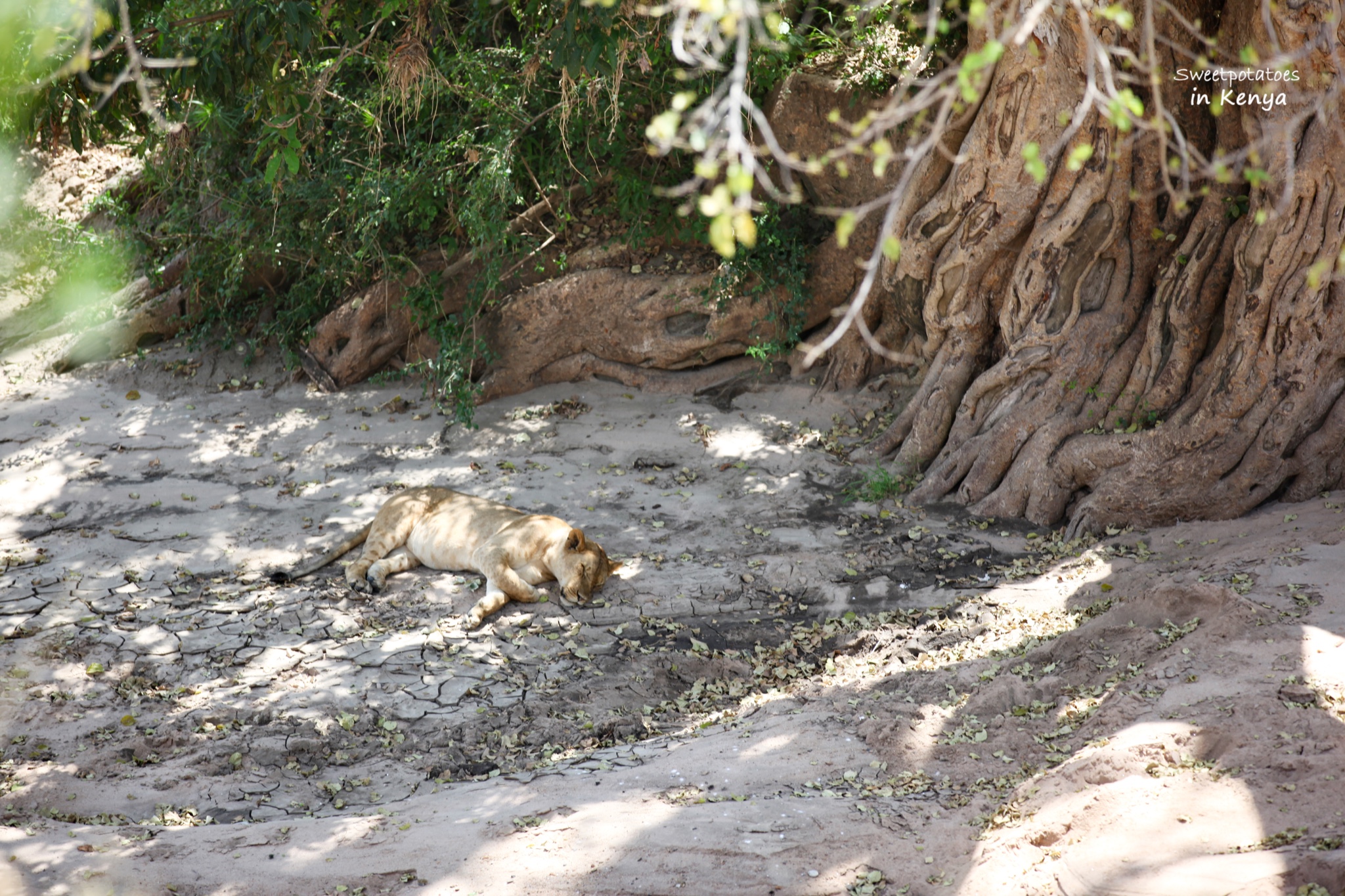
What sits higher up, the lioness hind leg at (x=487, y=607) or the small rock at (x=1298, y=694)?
the small rock at (x=1298, y=694)

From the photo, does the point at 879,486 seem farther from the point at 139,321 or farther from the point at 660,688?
the point at 139,321

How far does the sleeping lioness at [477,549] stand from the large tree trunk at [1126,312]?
10.1 ft

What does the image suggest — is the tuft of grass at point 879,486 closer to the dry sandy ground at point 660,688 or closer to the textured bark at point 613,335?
the dry sandy ground at point 660,688

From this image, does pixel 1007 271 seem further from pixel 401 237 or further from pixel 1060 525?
pixel 401 237

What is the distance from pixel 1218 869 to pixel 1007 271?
18.5 feet

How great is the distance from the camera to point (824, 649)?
6.19m

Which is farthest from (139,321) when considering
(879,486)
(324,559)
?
(879,486)

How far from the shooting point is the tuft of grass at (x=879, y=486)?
8.08 meters

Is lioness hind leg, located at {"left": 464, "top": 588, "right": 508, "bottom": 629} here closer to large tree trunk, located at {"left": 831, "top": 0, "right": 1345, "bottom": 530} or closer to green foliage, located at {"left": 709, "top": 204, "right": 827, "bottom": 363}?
large tree trunk, located at {"left": 831, "top": 0, "right": 1345, "bottom": 530}

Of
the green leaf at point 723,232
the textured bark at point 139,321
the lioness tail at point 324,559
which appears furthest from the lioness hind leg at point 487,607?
the textured bark at point 139,321

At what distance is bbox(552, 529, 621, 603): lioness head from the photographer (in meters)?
6.62

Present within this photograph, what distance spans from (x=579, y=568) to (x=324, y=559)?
6.63ft

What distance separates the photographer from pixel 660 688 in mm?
5805

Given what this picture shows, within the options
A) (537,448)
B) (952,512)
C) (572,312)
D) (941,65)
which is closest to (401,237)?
(572,312)
